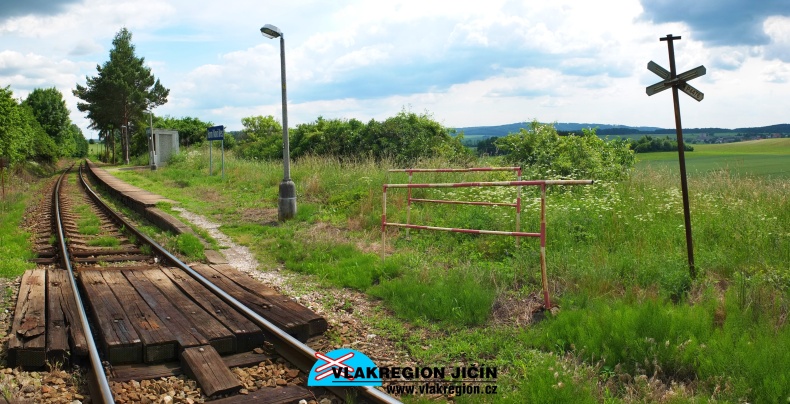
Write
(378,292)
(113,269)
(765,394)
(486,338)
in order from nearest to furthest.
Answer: (765,394), (486,338), (378,292), (113,269)

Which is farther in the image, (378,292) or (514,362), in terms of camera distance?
(378,292)

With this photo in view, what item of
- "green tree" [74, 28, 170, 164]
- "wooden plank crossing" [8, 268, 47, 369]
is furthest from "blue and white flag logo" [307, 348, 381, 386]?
"green tree" [74, 28, 170, 164]

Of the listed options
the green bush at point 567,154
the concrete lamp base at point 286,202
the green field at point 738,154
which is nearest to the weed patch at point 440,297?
the concrete lamp base at point 286,202

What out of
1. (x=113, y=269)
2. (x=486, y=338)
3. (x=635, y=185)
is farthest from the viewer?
(x=635, y=185)

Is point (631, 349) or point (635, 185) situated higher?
point (635, 185)

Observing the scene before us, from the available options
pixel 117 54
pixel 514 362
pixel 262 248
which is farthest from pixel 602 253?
pixel 117 54

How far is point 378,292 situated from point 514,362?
8.59ft

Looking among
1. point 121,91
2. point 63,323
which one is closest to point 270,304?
point 63,323

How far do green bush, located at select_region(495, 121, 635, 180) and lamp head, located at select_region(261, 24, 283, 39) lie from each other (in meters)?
6.74

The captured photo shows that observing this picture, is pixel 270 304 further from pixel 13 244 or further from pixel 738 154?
pixel 738 154

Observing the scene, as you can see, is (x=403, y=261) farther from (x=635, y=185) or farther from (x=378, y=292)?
(x=635, y=185)

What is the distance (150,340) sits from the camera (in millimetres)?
4973

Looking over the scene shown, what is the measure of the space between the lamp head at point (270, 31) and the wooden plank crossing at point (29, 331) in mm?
7871

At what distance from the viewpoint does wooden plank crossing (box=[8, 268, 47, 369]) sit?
15.6ft
